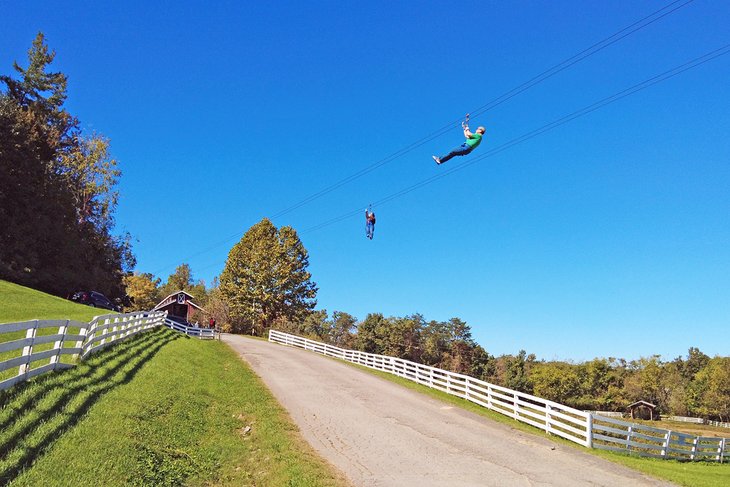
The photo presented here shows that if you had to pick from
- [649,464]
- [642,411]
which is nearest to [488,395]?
[649,464]

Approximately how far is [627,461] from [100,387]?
14.5 metres

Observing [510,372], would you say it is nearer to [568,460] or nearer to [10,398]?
[568,460]

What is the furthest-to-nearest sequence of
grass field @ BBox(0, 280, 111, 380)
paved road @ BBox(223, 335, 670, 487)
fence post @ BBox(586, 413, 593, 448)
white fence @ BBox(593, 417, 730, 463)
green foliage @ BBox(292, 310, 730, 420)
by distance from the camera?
green foliage @ BBox(292, 310, 730, 420) → white fence @ BBox(593, 417, 730, 463) → fence post @ BBox(586, 413, 593, 448) → grass field @ BBox(0, 280, 111, 380) → paved road @ BBox(223, 335, 670, 487)

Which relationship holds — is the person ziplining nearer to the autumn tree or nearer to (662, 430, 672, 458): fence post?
(662, 430, 672, 458): fence post

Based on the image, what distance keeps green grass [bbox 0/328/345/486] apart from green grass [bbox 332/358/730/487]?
9.05 metres

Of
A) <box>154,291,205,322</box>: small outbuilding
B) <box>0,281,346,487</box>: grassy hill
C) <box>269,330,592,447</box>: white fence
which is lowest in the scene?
<box>0,281,346,487</box>: grassy hill

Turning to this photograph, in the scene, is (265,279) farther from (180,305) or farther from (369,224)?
(369,224)

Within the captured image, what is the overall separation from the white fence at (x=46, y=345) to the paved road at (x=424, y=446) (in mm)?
6215

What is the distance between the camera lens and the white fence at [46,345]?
8.75 metres

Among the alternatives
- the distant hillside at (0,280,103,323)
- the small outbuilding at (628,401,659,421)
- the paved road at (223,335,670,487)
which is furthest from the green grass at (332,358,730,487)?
the small outbuilding at (628,401,659,421)

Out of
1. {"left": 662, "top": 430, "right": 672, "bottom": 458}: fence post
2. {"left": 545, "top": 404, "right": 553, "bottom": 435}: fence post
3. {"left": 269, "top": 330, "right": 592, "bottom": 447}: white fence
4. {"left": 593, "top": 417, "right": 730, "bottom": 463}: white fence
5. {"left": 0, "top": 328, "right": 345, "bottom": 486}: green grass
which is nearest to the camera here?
{"left": 0, "top": 328, "right": 345, "bottom": 486}: green grass

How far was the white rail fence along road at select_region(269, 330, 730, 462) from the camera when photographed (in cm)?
1608

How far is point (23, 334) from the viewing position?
15.8 meters

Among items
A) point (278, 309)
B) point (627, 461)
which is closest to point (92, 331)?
point (627, 461)
